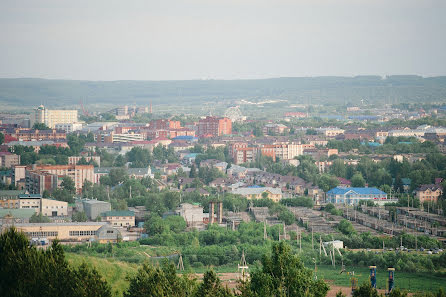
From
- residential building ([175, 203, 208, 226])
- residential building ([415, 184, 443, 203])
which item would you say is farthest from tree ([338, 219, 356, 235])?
residential building ([415, 184, 443, 203])

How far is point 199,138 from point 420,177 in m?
25.3

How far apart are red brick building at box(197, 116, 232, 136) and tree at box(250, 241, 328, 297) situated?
48022 mm

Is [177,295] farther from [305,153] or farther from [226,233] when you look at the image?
[305,153]

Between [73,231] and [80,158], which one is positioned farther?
[80,158]

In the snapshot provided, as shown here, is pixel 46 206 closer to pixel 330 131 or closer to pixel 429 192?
pixel 429 192

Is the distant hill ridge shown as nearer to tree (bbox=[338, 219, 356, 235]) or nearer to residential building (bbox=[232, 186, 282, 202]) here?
residential building (bbox=[232, 186, 282, 202])

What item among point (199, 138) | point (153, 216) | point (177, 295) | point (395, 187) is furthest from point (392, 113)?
point (177, 295)

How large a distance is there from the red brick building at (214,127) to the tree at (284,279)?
48022 mm

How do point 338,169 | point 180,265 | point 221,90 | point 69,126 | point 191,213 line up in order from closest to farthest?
point 180,265
point 191,213
point 338,169
point 69,126
point 221,90

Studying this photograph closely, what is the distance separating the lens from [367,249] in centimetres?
2211

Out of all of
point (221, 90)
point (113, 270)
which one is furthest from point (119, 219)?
point (221, 90)

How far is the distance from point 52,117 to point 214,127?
42.3 ft

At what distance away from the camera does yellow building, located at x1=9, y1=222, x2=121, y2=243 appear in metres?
23.4

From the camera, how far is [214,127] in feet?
203
